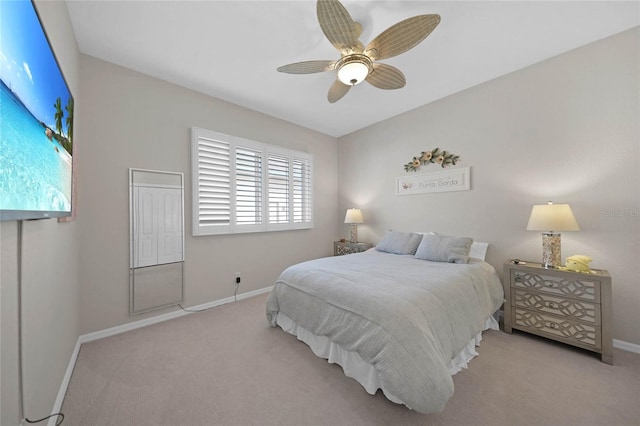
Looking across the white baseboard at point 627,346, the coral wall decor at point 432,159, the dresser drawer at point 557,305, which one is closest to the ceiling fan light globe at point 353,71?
the coral wall decor at point 432,159

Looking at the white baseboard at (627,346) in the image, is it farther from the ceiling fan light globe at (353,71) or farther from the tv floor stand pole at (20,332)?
the tv floor stand pole at (20,332)

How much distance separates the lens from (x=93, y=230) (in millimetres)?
2332

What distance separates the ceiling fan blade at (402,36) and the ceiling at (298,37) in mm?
342

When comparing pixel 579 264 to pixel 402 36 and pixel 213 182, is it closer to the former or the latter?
pixel 402 36

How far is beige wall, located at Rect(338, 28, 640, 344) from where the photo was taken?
6.84 feet

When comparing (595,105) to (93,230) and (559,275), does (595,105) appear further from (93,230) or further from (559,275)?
(93,230)

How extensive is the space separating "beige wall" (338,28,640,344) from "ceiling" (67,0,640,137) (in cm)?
25

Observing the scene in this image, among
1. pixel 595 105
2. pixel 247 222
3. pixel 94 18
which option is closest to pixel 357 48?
→ pixel 94 18

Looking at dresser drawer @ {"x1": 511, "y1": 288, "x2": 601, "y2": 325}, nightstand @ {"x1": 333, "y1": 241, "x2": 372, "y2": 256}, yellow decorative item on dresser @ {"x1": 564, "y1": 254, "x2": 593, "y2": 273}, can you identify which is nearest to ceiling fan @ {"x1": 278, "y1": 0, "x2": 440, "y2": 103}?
yellow decorative item on dresser @ {"x1": 564, "y1": 254, "x2": 593, "y2": 273}

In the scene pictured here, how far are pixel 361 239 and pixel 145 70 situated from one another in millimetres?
3824

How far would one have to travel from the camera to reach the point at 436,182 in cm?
330

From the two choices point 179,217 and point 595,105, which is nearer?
point 595,105

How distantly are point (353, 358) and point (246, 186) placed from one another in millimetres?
2609

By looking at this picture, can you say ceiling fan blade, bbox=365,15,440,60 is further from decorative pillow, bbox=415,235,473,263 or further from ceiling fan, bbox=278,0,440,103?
decorative pillow, bbox=415,235,473,263
